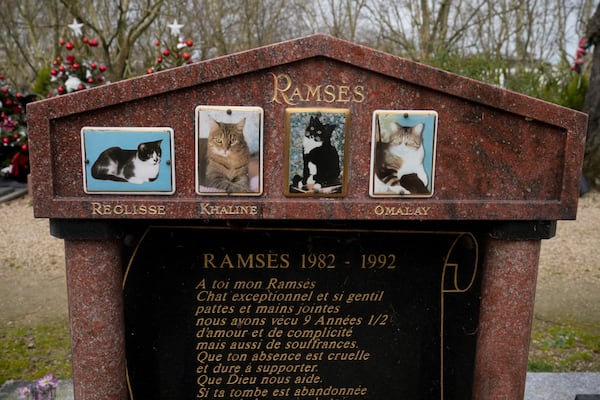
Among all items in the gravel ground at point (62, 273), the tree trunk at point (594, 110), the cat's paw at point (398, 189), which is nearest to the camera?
the cat's paw at point (398, 189)

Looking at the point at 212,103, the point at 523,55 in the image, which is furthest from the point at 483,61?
the point at 212,103

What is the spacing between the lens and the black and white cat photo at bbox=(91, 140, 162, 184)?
2139 millimetres

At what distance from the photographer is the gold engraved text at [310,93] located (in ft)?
7.06

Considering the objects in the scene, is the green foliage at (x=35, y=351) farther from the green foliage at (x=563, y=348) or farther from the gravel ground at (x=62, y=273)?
the green foliage at (x=563, y=348)

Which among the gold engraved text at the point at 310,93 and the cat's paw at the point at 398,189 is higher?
the gold engraved text at the point at 310,93

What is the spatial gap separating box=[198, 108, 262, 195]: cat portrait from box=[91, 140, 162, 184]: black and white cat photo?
0.59 feet

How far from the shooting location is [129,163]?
7.05 feet

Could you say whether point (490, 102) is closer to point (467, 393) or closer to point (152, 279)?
point (467, 393)

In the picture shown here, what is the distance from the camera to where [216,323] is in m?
2.53

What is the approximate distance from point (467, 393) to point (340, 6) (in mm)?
20121

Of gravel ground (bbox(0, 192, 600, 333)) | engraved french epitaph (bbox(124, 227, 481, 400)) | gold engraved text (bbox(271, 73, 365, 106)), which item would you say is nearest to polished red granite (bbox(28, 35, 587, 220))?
gold engraved text (bbox(271, 73, 365, 106))

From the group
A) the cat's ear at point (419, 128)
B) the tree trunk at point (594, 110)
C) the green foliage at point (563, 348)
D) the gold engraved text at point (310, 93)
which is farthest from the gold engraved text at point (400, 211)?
the tree trunk at point (594, 110)

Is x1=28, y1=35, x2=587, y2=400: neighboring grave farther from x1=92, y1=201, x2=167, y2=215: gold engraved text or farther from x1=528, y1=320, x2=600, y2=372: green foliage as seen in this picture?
x1=528, y1=320, x2=600, y2=372: green foliage

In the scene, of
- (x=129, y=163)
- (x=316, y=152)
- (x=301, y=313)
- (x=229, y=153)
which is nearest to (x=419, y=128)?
(x=316, y=152)
